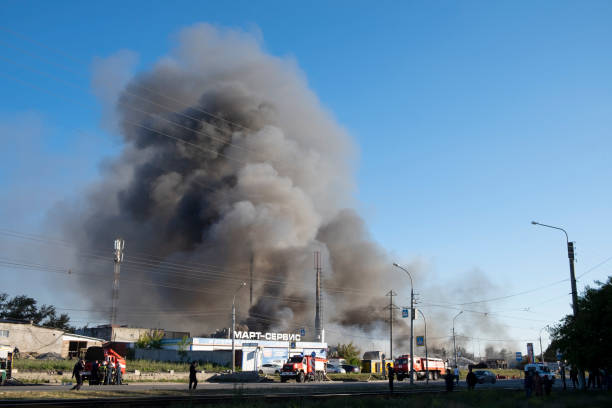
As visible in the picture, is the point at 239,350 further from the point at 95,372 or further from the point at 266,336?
the point at 95,372

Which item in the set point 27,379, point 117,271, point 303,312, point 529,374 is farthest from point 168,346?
point 529,374

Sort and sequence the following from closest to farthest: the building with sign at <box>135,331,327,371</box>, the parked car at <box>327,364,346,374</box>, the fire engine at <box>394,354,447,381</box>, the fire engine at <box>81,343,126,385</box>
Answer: the fire engine at <box>81,343,126,385</box> < the fire engine at <box>394,354,447,381</box> < the building with sign at <box>135,331,327,371</box> < the parked car at <box>327,364,346,374</box>

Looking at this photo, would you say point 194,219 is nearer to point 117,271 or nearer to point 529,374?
point 117,271

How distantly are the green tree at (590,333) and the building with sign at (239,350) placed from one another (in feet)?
88.9

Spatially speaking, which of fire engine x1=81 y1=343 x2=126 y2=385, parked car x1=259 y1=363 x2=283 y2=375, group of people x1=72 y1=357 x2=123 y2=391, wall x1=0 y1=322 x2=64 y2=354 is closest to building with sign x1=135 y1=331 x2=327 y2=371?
parked car x1=259 y1=363 x2=283 y2=375

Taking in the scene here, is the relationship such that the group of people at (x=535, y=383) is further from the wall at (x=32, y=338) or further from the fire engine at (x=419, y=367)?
the wall at (x=32, y=338)

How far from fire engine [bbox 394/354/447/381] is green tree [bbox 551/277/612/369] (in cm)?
2026

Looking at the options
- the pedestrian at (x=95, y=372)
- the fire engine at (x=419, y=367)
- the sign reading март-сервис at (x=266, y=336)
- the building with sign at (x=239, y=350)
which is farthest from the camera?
the sign reading март-сервис at (x=266, y=336)

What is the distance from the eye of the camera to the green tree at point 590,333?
1033 inches

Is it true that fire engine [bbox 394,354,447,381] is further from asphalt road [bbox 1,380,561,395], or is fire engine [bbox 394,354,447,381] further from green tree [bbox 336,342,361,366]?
green tree [bbox 336,342,361,366]

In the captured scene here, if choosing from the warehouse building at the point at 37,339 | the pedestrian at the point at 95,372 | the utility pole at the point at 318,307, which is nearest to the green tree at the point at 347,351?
the utility pole at the point at 318,307

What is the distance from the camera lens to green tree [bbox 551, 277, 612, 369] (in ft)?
86.1

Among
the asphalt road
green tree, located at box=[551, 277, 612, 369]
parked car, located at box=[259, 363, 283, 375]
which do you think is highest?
green tree, located at box=[551, 277, 612, 369]

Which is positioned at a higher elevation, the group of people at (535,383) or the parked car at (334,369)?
the group of people at (535,383)
